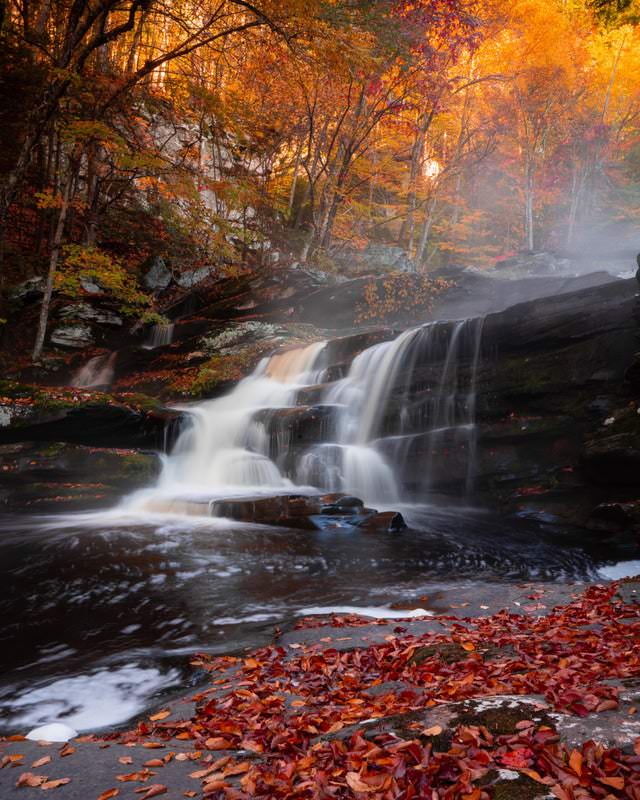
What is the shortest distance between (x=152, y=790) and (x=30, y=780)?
0.71 meters

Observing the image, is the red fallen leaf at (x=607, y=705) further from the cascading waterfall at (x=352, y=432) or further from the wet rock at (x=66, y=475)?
the wet rock at (x=66, y=475)

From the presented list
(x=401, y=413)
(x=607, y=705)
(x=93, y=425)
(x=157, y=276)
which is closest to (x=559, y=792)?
(x=607, y=705)

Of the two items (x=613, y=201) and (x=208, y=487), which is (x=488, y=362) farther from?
(x=613, y=201)

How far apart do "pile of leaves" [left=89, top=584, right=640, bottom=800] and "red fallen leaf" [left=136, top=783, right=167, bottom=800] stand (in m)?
0.16

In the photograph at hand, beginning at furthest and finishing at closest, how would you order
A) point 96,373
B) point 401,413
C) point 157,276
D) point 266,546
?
point 157,276, point 96,373, point 401,413, point 266,546

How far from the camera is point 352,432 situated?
43.8 feet

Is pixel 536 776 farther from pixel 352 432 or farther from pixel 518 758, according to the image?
pixel 352 432

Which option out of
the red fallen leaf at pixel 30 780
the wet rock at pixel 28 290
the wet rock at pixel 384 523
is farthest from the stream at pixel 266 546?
the wet rock at pixel 28 290

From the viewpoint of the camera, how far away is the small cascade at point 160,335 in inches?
790

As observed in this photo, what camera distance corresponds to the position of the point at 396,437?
508 inches

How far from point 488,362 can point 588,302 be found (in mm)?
2747

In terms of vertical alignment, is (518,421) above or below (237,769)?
above

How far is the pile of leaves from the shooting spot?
6.25 ft

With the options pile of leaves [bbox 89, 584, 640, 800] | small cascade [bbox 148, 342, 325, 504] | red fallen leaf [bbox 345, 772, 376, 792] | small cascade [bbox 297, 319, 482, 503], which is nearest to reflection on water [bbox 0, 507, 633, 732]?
pile of leaves [bbox 89, 584, 640, 800]
